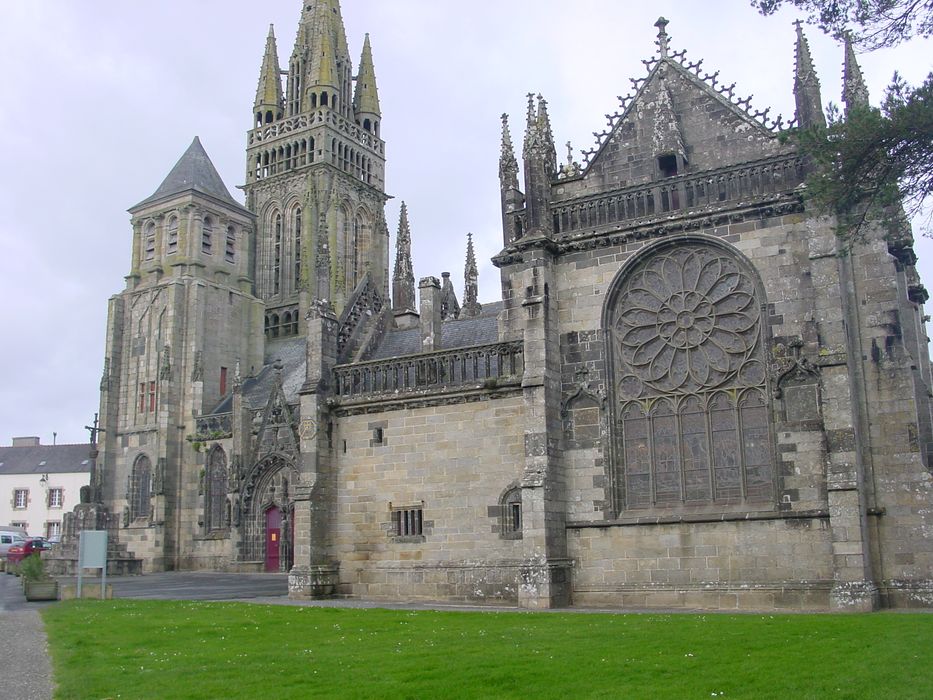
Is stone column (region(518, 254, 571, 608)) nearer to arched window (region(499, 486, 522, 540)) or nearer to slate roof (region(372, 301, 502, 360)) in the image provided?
arched window (region(499, 486, 522, 540))

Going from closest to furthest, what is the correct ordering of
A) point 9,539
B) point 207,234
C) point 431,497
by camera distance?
point 431,497, point 207,234, point 9,539

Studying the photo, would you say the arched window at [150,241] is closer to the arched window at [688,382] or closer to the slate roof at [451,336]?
the slate roof at [451,336]

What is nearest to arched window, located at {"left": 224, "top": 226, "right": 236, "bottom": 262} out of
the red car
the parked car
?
the red car

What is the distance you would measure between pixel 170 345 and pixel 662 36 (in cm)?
3652

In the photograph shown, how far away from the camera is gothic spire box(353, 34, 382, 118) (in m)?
80.5

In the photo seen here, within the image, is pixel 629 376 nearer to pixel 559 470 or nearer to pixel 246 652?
pixel 559 470

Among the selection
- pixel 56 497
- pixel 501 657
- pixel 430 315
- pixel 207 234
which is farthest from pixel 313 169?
pixel 501 657

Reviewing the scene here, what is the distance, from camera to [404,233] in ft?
151

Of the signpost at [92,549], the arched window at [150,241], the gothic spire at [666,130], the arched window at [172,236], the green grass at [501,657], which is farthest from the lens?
the arched window at [150,241]

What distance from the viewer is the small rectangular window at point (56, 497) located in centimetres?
8206

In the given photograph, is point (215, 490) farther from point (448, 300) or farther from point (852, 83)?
point (852, 83)

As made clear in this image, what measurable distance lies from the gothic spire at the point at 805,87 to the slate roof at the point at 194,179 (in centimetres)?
4188

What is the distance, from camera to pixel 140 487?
5453cm

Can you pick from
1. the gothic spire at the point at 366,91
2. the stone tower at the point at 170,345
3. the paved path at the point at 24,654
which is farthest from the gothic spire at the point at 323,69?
the paved path at the point at 24,654
